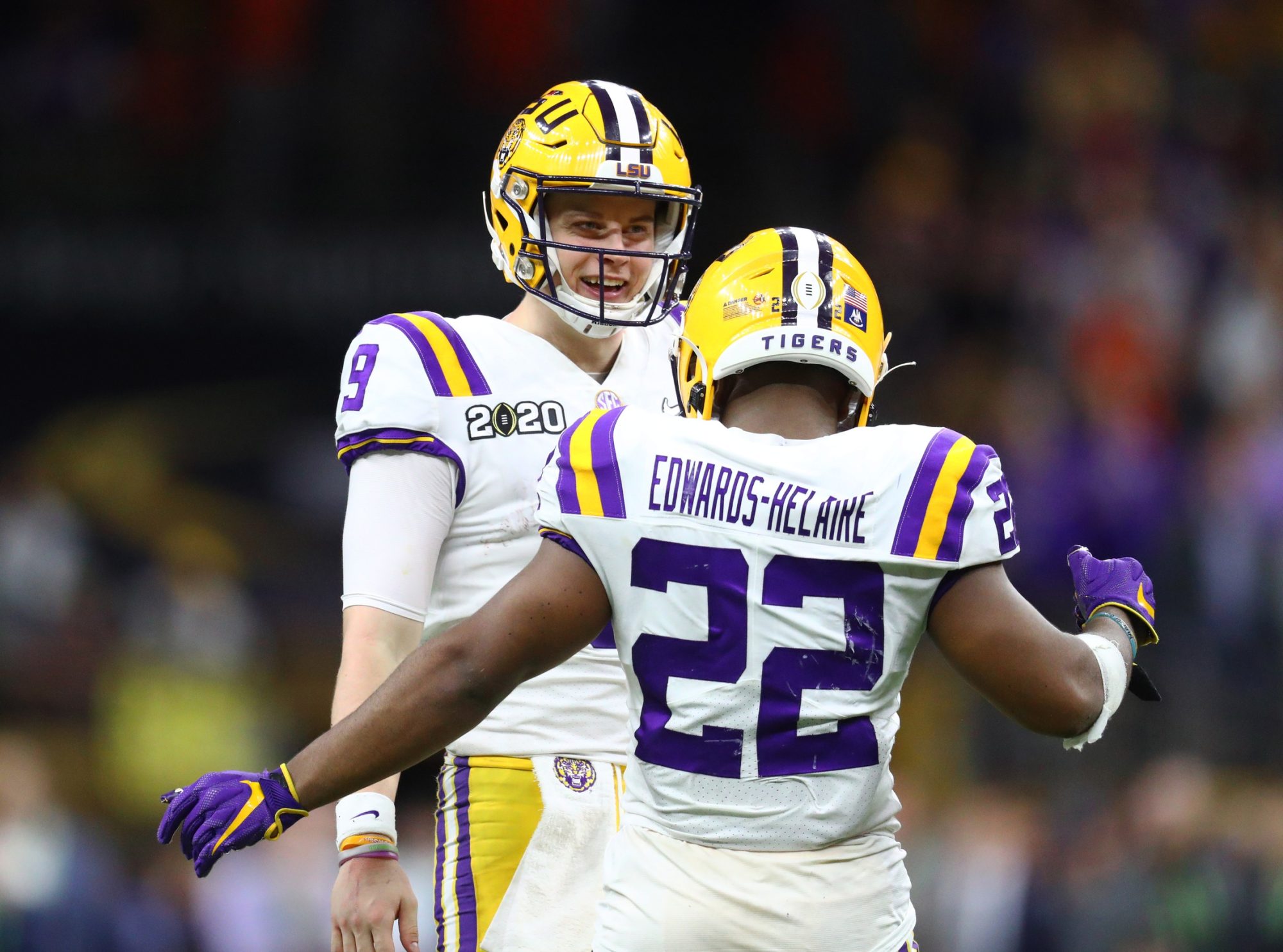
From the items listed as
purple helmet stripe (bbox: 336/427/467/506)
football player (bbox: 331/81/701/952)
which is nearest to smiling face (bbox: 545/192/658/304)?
football player (bbox: 331/81/701/952)

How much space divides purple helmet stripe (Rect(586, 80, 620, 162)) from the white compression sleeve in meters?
0.71

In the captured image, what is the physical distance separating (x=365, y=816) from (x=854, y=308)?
132 cm

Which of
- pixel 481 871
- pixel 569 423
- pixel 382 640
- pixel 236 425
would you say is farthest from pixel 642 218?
pixel 236 425

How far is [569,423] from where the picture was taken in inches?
143

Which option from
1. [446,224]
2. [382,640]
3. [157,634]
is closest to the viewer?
[382,640]

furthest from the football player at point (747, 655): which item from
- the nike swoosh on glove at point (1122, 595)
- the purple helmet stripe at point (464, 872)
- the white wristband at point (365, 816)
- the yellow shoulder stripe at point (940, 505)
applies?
the purple helmet stripe at point (464, 872)

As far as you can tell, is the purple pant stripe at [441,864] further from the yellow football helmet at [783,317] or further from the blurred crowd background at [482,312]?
the blurred crowd background at [482,312]

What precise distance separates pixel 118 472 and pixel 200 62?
2.58 m

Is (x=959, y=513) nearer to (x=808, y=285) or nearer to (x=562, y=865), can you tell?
(x=808, y=285)

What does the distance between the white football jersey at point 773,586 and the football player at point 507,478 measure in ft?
2.33

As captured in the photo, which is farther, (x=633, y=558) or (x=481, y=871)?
(x=481, y=871)

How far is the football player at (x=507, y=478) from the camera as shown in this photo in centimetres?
342

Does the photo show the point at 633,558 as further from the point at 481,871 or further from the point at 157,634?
the point at 157,634

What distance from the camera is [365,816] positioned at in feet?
11.0
